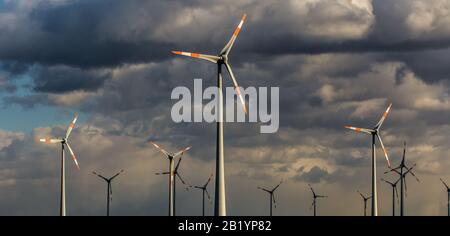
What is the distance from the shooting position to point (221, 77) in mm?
113062

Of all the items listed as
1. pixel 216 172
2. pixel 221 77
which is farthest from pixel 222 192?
pixel 221 77

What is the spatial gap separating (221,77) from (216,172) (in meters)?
13.9
